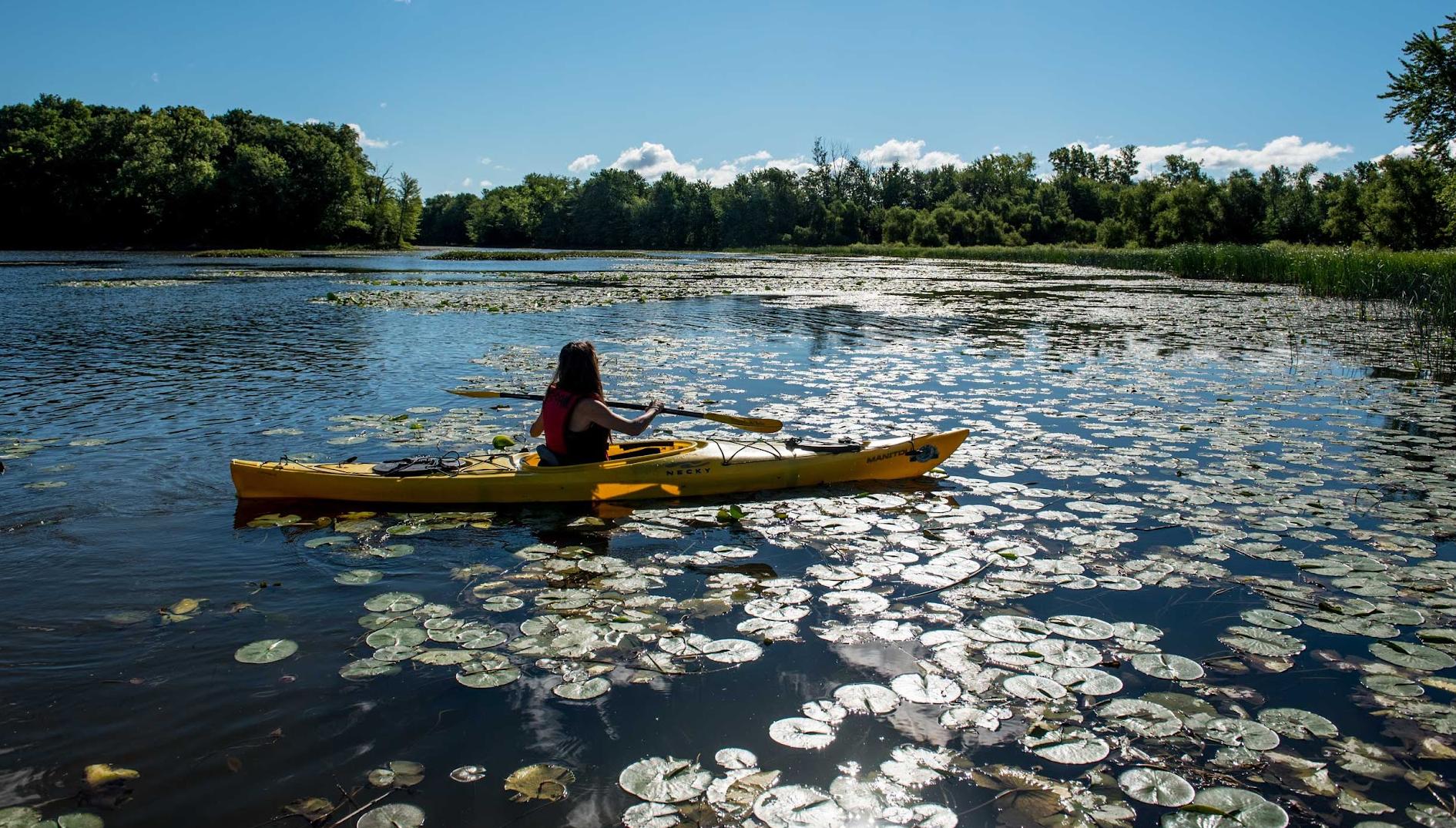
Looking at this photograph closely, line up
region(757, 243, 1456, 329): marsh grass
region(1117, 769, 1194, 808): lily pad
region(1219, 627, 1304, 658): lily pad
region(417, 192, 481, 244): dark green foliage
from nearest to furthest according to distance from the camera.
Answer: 1. region(1117, 769, 1194, 808): lily pad
2. region(1219, 627, 1304, 658): lily pad
3. region(757, 243, 1456, 329): marsh grass
4. region(417, 192, 481, 244): dark green foliage

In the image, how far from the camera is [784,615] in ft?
12.9

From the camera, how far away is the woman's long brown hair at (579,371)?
5496 millimetres

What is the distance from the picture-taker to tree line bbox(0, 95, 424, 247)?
58969mm

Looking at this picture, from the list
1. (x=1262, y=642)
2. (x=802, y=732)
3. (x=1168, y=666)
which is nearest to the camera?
(x=802, y=732)

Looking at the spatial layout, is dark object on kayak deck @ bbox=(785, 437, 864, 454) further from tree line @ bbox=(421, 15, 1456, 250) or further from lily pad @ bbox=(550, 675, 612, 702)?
tree line @ bbox=(421, 15, 1456, 250)

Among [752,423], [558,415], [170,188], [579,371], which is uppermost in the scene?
[170,188]

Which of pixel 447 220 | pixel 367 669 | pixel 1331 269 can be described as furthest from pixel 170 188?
pixel 367 669

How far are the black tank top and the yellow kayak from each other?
0.34 feet

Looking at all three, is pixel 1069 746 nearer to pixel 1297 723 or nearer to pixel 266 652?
pixel 1297 723

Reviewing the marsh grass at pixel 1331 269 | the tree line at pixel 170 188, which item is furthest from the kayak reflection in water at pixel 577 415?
the tree line at pixel 170 188

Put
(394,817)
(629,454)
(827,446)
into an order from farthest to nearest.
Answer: (827,446) → (629,454) → (394,817)

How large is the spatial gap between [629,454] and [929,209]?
89.0 metres

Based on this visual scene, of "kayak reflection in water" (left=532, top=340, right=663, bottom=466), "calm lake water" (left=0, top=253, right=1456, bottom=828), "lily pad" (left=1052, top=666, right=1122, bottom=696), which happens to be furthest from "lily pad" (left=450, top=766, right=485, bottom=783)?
"kayak reflection in water" (left=532, top=340, right=663, bottom=466)

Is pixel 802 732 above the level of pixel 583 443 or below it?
below
